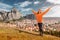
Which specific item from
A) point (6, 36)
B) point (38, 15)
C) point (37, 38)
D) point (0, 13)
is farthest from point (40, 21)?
point (0, 13)

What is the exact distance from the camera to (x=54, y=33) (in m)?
20.8

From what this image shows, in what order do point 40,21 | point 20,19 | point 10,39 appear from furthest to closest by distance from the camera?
1. point 20,19
2. point 40,21
3. point 10,39

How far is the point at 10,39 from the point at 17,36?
1.22 m

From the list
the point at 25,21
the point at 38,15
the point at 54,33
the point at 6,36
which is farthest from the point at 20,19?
the point at 6,36

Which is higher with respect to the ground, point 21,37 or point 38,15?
point 38,15

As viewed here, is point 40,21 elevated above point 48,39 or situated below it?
above

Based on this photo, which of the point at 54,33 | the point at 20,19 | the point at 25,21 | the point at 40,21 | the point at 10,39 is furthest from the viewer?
the point at 20,19

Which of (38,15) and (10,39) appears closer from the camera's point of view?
(10,39)

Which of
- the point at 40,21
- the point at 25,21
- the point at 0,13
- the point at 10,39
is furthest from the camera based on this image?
the point at 25,21

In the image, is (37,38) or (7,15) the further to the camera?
(7,15)

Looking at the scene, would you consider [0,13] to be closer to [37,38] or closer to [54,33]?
[54,33]

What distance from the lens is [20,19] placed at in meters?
33.5

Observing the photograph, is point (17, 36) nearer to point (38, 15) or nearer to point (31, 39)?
point (31, 39)

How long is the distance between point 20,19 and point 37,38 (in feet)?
58.8
